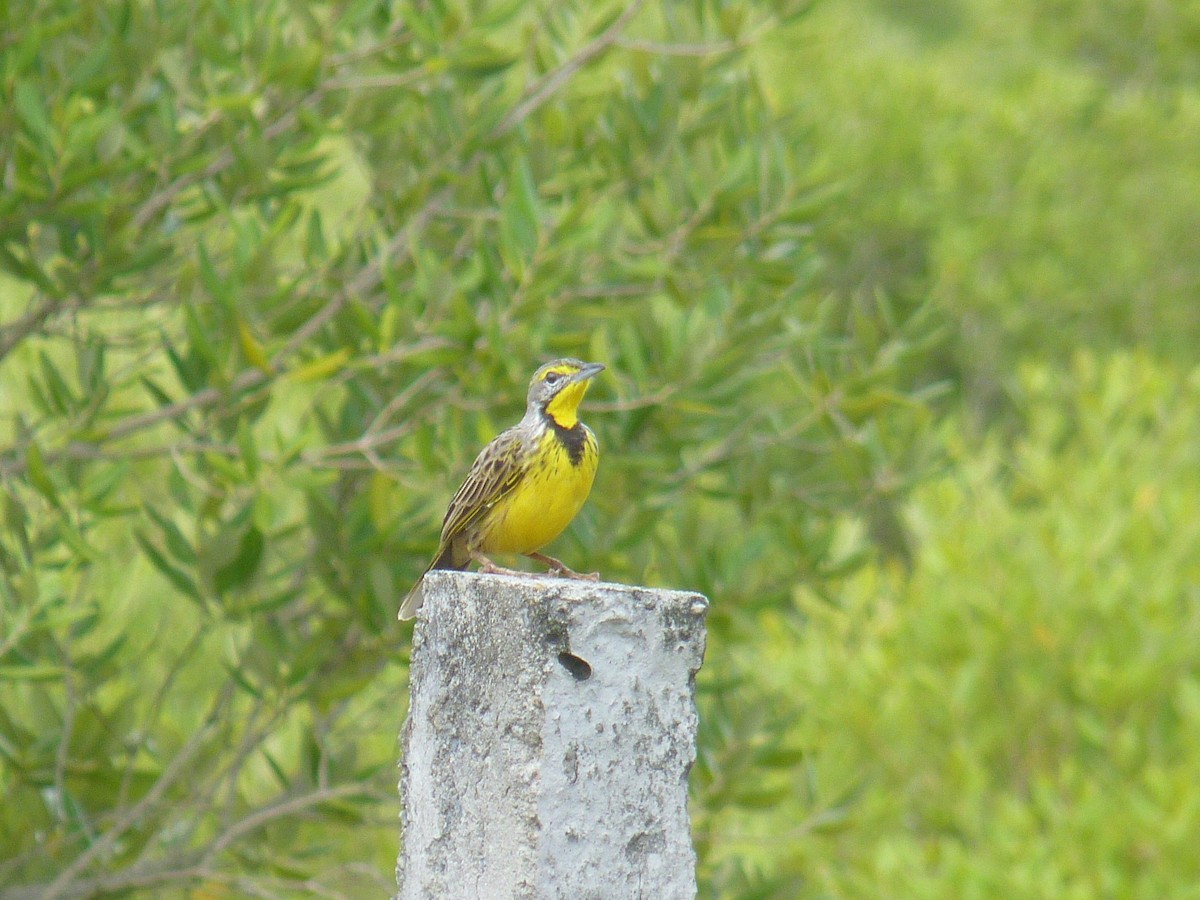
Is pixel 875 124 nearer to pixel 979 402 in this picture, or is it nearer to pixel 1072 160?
pixel 1072 160

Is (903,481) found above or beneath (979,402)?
above

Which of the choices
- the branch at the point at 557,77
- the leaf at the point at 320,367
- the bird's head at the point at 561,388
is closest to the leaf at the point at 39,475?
the leaf at the point at 320,367

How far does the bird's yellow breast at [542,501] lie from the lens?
4105 millimetres

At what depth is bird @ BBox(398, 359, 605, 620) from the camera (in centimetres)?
411

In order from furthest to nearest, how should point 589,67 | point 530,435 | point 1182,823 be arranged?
point 1182,823, point 589,67, point 530,435

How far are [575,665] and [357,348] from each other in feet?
10.3

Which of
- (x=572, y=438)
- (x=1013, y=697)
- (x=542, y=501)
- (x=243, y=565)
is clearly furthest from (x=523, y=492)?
(x=1013, y=697)

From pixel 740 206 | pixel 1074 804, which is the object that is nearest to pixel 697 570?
pixel 740 206

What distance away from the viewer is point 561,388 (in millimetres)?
4473

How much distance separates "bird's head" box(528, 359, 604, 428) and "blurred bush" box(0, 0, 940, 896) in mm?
345

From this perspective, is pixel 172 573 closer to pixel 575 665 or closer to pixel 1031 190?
pixel 575 665

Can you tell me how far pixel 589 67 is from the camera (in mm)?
6164

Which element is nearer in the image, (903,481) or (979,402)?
(903,481)

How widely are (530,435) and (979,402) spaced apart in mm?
17817
